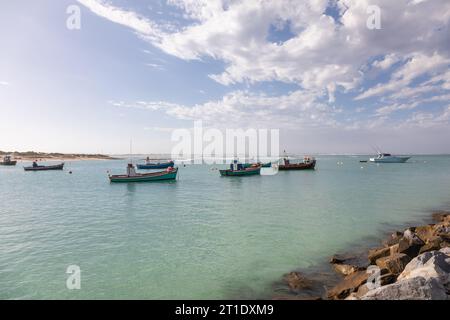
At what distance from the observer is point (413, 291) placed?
6.22 metres

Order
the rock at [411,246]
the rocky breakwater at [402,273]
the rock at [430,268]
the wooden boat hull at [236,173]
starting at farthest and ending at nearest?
the wooden boat hull at [236,173], the rock at [411,246], the rock at [430,268], the rocky breakwater at [402,273]

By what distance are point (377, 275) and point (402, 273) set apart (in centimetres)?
88

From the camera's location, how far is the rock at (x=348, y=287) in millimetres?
7977

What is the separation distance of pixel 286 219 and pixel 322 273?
28.2 ft

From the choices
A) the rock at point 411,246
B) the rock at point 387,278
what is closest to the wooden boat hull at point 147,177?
the rock at point 411,246

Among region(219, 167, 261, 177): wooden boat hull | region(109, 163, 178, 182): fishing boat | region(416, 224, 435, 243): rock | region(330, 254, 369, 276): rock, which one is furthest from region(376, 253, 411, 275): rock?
region(219, 167, 261, 177): wooden boat hull

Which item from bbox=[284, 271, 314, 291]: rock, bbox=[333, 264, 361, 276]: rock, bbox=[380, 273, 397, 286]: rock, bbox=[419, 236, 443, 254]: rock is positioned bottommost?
bbox=[284, 271, 314, 291]: rock

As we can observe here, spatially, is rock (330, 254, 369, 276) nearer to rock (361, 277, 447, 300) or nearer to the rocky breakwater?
the rocky breakwater

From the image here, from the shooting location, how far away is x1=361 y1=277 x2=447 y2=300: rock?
6141 mm

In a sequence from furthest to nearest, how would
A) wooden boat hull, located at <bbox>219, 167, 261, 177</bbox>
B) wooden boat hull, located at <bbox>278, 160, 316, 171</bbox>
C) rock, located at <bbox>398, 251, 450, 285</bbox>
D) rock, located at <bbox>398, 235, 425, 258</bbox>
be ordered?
wooden boat hull, located at <bbox>278, 160, 316, 171</bbox>
wooden boat hull, located at <bbox>219, 167, 261, 177</bbox>
rock, located at <bbox>398, 235, 425, 258</bbox>
rock, located at <bbox>398, 251, 450, 285</bbox>

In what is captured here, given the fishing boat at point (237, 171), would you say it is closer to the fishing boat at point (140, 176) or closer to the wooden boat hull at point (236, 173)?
the wooden boat hull at point (236, 173)

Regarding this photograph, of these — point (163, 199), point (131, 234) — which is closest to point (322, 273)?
point (131, 234)

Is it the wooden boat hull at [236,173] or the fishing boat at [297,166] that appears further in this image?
the fishing boat at [297,166]
